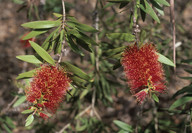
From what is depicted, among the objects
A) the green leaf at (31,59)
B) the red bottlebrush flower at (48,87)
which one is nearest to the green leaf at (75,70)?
the red bottlebrush flower at (48,87)

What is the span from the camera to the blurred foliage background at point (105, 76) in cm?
160

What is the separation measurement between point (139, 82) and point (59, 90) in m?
0.44

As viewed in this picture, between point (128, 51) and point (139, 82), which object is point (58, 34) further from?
point (139, 82)

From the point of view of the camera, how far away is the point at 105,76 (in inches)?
82.5

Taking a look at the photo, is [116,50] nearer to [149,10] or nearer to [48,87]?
[149,10]

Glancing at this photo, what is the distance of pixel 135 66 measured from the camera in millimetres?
1129

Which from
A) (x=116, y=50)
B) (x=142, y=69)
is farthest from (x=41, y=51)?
(x=142, y=69)

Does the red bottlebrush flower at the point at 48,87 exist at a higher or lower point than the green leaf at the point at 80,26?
lower

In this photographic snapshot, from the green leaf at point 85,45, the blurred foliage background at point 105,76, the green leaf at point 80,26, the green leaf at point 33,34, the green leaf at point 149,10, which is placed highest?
the green leaf at point 149,10

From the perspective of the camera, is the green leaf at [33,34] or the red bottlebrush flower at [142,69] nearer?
the red bottlebrush flower at [142,69]

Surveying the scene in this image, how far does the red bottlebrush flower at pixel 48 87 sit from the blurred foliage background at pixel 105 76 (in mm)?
103

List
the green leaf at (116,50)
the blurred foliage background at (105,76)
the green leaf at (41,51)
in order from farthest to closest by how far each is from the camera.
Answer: the blurred foliage background at (105,76) → the green leaf at (116,50) → the green leaf at (41,51)

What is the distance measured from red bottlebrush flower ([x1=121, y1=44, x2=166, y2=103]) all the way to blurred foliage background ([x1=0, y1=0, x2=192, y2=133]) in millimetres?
67

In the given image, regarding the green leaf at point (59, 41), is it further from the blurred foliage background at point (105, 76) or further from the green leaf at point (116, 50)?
the green leaf at point (116, 50)
